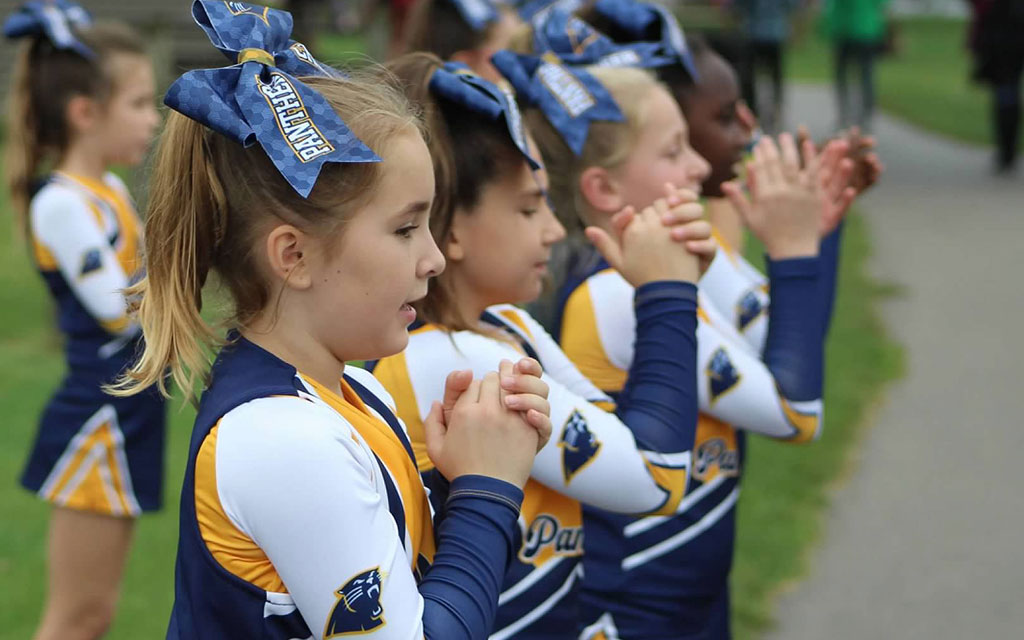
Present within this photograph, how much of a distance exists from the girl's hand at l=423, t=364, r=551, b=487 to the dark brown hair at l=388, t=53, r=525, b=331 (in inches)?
16.4

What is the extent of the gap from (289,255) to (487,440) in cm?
35

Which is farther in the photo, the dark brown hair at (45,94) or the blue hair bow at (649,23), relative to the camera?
the dark brown hair at (45,94)

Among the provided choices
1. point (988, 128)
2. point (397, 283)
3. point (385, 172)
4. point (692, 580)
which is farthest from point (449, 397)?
point (988, 128)

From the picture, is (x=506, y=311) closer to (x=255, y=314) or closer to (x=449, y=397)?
(x=449, y=397)

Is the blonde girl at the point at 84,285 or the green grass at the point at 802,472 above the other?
the blonde girl at the point at 84,285

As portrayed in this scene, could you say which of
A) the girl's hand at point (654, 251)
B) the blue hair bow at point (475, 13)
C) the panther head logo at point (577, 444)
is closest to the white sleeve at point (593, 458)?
the panther head logo at point (577, 444)

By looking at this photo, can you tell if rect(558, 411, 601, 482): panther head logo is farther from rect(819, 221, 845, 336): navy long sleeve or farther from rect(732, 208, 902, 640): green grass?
rect(732, 208, 902, 640): green grass

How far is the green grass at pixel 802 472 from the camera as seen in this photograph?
440 centimetres

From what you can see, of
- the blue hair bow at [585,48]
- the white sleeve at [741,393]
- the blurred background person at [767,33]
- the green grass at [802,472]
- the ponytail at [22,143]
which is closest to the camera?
the white sleeve at [741,393]

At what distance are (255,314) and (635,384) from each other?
730 millimetres

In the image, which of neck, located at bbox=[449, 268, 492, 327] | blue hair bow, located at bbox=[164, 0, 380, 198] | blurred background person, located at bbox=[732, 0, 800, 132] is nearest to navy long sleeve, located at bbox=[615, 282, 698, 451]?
neck, located at bbox=[449, 268, 492, 327]

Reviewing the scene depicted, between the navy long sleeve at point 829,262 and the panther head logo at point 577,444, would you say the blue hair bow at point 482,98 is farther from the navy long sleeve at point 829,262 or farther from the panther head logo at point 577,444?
the navy long sleeve at point 829,262

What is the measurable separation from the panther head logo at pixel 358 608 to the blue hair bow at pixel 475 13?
10.0 ft

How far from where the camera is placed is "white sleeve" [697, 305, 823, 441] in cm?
244
